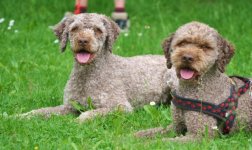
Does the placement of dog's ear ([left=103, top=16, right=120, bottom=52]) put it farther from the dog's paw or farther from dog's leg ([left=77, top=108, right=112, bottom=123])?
the dog's paw

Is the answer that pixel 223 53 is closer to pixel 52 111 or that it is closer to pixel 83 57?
pixel 83 57

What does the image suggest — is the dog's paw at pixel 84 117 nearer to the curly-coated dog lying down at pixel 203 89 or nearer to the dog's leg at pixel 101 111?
the dog's leg at pixel 101 111

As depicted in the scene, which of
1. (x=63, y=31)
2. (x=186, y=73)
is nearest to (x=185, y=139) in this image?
(x=186, y=73)

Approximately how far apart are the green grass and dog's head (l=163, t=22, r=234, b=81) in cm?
59

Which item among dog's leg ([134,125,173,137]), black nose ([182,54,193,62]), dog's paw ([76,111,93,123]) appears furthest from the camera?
dog's paw ([76,111,93,123])

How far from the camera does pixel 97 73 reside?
25.4 ft

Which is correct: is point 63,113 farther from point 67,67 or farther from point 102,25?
point 67,67

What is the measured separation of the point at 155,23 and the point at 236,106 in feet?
21.0

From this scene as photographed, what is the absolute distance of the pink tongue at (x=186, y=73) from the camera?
637 centimetres

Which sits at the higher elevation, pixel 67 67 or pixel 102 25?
pixel 102 25

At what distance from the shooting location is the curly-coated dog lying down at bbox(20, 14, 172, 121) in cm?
749

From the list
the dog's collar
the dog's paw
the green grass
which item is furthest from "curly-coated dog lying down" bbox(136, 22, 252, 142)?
the dog's paw

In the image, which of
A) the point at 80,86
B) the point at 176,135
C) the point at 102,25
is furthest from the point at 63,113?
the point at 176,135

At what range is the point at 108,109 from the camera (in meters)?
7.55
